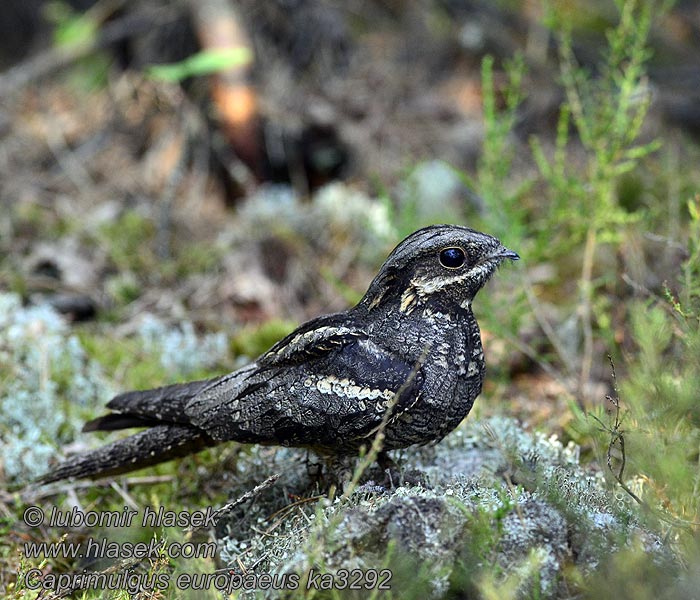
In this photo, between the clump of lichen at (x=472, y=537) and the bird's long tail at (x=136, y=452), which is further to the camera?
the bird's long tail at (x=136, y=452)

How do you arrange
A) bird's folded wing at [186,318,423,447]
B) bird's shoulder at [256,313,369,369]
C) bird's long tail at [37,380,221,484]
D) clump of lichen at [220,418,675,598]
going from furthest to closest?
bird's long tail at [37,380,221,484], bird's shoulder at [256,313,369,369], bird's folded wing at [186,318,423,447], clump of lichen at [220,418,675,598]

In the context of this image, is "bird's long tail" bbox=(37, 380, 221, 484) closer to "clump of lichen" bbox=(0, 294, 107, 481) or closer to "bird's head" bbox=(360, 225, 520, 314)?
"clump of lichen" bbox=(0, 294, 107, 481)

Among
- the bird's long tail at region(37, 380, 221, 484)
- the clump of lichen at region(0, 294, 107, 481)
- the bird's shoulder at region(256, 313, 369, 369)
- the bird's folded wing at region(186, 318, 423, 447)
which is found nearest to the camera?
the bird's folded wing at region(186, 318, 423, 447)

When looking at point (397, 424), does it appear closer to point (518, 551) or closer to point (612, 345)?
point (518, 551)

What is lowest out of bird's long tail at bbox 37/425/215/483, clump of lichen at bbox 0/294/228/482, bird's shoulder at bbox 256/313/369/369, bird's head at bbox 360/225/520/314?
clump of lichen at bbox 0/294/228/482

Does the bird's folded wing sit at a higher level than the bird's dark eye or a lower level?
lower

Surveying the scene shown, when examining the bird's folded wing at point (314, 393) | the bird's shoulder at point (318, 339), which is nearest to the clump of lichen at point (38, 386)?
the bird's folded wing at point (314, 393)

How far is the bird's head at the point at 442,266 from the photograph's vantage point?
2615 mm

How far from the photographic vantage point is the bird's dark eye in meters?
2.61

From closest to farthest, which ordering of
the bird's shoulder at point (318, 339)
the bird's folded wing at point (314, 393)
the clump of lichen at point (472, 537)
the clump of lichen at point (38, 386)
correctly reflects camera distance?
the clump of lichen at point (472, 537) < the bird's folded wing at point (314, 393) < the bird's shoulder at point (318, 339) < the clump of lichen at point (38, 386)

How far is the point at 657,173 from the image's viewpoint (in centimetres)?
588

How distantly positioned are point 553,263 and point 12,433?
3.77 metres

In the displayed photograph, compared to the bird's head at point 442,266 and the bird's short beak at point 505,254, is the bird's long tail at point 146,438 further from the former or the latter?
the bird's short beak at point 505,254

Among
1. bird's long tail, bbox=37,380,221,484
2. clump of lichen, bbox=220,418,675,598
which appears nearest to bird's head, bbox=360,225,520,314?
clump of lichen, bbox=220,418,675,598
